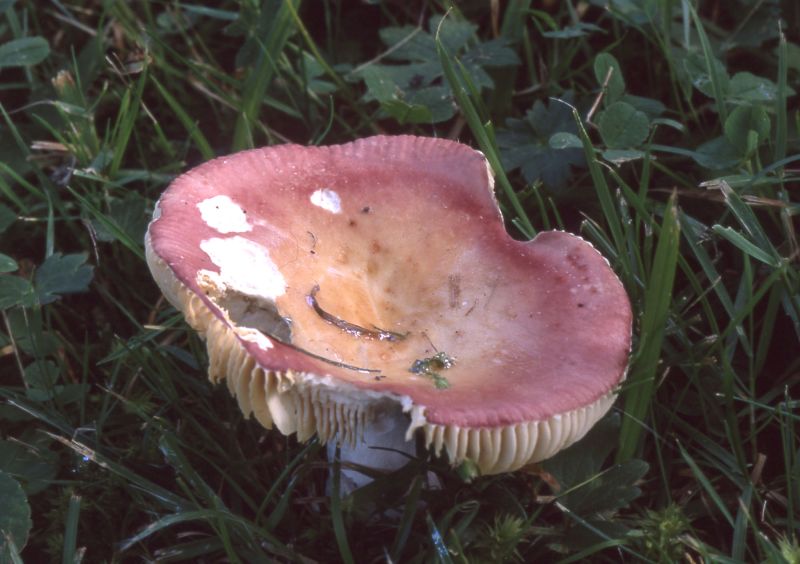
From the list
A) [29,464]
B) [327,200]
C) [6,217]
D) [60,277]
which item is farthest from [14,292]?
[327,200]

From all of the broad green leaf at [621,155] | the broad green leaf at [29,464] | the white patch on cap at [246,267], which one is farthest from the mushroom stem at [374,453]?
the broad green leaf at [621,155]

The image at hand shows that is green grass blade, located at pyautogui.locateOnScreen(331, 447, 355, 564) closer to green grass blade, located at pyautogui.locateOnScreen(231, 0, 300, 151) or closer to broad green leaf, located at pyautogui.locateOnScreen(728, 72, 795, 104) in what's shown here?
green grass blade, located at pyautogui.locateOnScreen(231, 0, 300, 151)

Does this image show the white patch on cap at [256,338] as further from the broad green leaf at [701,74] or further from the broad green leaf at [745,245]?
the broad green leaf at [701,74]

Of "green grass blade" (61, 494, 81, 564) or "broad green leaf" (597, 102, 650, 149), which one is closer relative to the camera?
"green grass blade" (61, 494, 81, 564)

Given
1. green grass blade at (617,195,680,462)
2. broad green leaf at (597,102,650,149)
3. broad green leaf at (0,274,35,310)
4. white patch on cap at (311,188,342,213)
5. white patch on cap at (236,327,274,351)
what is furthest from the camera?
broad green leaf at (597,102,650,149)

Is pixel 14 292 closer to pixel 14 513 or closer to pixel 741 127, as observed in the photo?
pixel 14 513

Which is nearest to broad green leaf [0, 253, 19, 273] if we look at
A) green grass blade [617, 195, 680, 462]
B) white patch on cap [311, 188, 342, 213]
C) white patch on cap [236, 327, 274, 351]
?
white patch on cap [311, 188, 342, 213]
